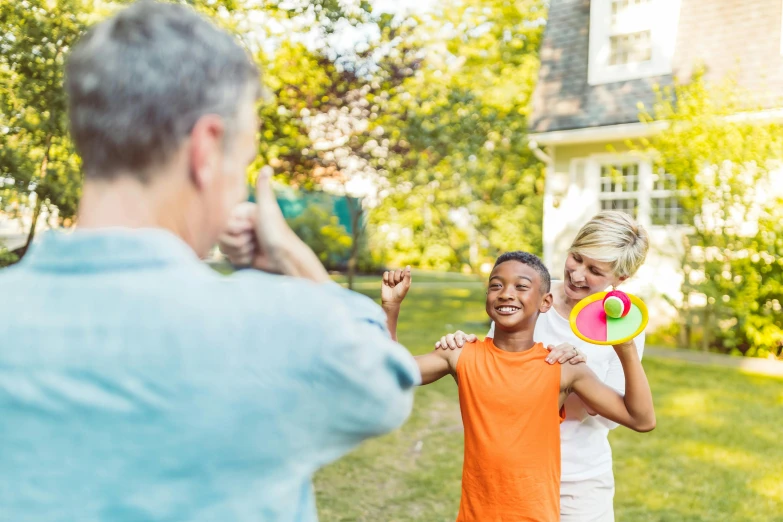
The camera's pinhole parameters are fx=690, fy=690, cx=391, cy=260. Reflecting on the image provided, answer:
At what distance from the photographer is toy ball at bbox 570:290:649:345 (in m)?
2.12

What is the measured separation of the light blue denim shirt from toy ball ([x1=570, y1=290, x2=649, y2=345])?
1480 millimetres

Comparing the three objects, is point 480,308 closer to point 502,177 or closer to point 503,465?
point 502,177

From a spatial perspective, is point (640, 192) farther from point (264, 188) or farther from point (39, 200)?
point (264, 188)

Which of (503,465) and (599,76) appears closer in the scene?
(503,465)

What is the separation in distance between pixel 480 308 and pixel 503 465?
12.4 metres

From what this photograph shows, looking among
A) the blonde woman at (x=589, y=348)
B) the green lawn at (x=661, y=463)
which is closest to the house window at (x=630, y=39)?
the green lawn at (x=661, y=463)

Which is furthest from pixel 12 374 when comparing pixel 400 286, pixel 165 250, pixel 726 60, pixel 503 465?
pixel 726 60

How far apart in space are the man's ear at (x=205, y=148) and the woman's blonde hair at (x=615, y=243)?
2097mm

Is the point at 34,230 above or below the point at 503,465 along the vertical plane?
above

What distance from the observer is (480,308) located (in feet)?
47.6

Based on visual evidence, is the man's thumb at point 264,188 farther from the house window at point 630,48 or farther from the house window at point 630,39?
the house window at point 630,48

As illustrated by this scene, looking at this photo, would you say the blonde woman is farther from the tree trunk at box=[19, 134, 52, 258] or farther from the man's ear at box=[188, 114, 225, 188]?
the tree trunk at box=[19, 134, 52, 258]

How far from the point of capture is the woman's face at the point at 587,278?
2699 mm

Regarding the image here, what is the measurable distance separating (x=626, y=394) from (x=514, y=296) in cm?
48
